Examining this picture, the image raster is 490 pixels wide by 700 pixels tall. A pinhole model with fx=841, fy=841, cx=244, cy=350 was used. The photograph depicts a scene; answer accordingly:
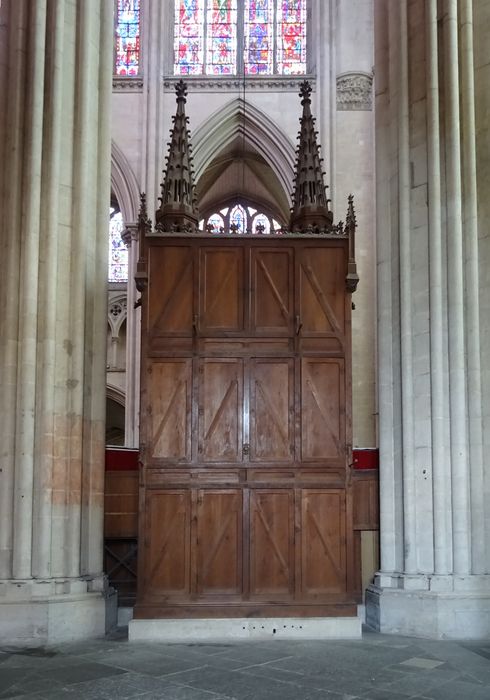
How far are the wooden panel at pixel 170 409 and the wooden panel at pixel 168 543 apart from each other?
445mm

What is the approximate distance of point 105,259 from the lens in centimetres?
955

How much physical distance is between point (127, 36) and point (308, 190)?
14425 mm

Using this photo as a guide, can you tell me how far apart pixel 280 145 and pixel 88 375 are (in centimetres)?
1402

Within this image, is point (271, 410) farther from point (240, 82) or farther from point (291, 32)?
point (291, 32)

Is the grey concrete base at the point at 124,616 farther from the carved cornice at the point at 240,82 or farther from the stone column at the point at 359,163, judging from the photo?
the carved cornice at the point at 240,82

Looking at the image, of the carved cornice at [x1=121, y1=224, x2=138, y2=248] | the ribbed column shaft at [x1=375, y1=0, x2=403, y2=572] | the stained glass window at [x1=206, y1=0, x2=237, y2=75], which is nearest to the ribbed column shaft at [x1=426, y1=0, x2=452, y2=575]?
the ribbed column shaft at [x1=375, y1=0, x2=403, y2=572]

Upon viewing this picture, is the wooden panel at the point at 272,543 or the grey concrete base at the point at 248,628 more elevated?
the wooden panel at the point at 272,543

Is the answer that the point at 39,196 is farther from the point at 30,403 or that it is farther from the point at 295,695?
the point at 295,695

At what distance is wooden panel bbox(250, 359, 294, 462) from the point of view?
883cm

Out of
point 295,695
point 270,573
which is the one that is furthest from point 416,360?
point 295,695

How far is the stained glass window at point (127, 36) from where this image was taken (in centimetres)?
2252

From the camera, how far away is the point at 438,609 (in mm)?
8438

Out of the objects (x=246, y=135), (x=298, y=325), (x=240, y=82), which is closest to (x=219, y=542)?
(x=298, y=325)

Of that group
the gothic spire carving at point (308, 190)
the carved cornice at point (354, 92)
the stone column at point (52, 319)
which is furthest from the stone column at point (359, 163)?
the stone column at point (52, 319)
